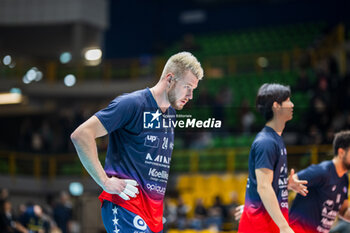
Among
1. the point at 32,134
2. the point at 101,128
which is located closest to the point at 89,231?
the point at 32,134

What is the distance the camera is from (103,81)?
21.3 meters

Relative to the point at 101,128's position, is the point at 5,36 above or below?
above

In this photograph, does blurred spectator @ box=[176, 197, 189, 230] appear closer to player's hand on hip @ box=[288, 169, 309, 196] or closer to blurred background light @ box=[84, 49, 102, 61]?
player's hand on hip @ box=[288, 169, 309, 196]

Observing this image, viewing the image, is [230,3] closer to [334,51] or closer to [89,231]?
[334,51]

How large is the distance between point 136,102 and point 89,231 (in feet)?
31.7

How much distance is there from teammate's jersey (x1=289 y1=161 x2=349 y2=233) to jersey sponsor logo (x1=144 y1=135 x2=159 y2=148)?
4.70 ft

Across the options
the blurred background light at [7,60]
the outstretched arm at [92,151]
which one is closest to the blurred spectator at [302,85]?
the outstretched arm at [92,151]

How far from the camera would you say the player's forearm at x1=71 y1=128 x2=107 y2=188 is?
314 cm

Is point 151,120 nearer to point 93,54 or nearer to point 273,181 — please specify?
point 273,181

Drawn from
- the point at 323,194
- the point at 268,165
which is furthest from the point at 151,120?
the point at 323,194

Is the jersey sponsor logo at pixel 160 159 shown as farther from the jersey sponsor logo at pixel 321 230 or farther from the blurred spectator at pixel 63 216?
the blurred spectator at pixel 63 216

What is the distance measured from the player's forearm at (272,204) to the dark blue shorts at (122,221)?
0.83 meters

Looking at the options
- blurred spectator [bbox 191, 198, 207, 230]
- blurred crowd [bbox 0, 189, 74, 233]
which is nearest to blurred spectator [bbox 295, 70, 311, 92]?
blurred spectator [bbox 191, 198, 207, 230]

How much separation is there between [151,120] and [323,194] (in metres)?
1.72
